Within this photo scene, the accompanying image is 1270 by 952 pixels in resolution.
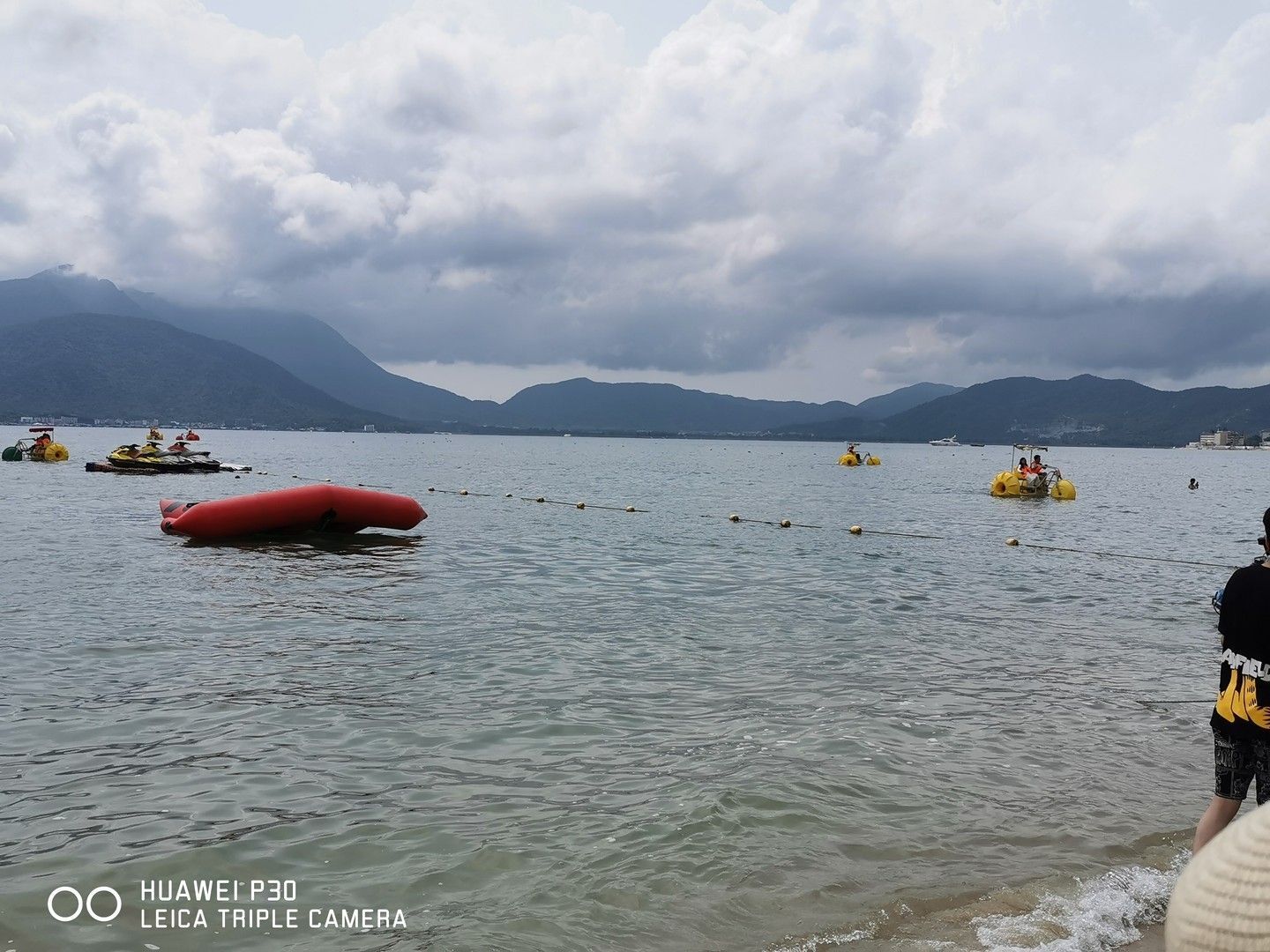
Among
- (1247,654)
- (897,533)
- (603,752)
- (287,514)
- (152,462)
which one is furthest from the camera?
(152,462)

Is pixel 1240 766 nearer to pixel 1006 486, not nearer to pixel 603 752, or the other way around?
pixel 603 752

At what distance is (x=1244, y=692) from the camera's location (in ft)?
16.3

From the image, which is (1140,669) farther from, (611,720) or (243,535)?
(243,535)

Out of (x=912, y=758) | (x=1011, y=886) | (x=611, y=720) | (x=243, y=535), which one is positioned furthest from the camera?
(x=243, y=535)

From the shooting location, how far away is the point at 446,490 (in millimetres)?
48344

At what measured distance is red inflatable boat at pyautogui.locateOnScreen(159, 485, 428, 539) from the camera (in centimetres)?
2219

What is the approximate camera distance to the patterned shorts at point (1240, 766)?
5027 millimetres

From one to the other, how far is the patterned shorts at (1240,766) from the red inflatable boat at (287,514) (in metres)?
20.8

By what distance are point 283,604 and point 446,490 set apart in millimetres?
33727

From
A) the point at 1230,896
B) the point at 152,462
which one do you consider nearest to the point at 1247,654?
the point at 1230,896

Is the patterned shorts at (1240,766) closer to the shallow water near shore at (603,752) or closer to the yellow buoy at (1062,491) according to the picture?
the shallow water near shore at (603,752)

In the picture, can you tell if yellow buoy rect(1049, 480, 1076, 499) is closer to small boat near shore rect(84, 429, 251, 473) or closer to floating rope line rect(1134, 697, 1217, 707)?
floating rope line rect(1134, 697, 1217, 707)

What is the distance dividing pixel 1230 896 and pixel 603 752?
5.88 m

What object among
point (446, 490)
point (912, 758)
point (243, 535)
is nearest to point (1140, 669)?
point (912, 758)
